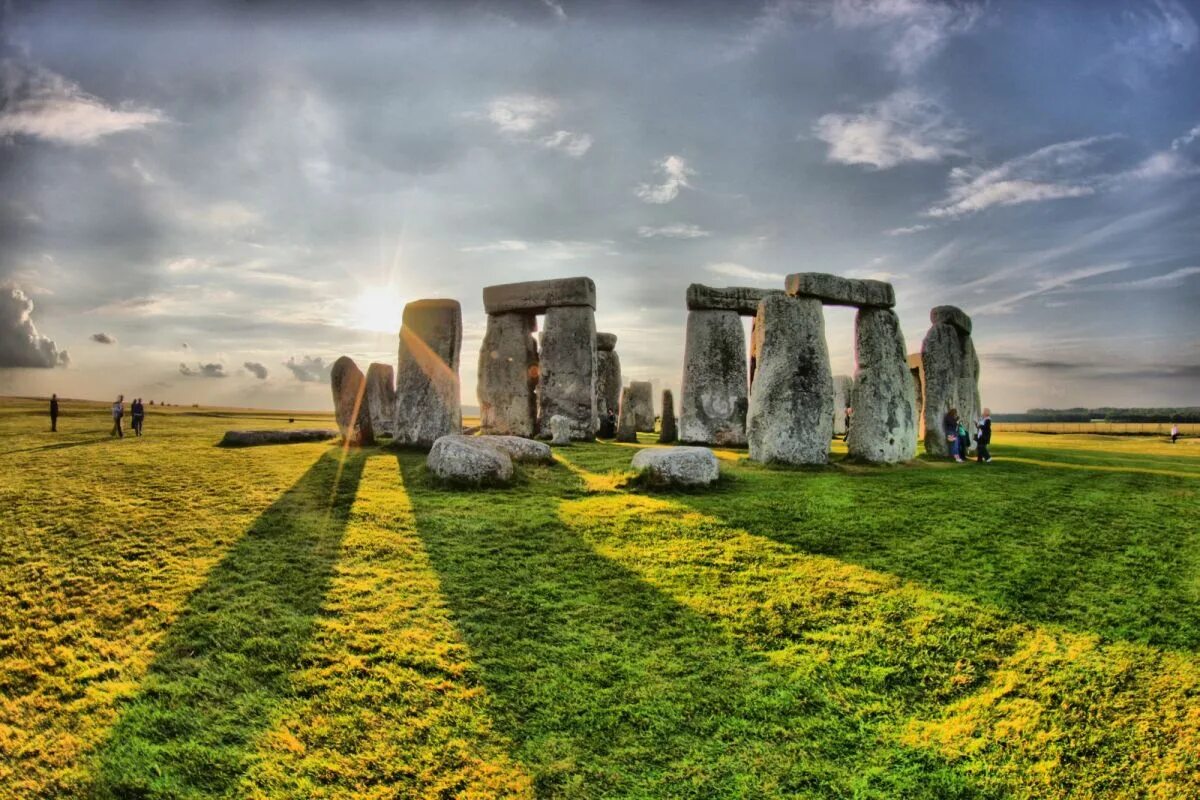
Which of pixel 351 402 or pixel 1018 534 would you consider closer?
pixel 1018 534

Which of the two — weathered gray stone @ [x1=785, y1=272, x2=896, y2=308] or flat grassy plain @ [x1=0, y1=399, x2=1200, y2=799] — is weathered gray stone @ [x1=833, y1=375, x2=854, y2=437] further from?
flat grassy plain @ [x1=0, y1=399, x2=1200, y2=799]

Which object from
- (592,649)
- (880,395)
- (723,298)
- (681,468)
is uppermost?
(723,298)

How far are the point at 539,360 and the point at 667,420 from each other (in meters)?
3.98

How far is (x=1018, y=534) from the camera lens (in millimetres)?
7199

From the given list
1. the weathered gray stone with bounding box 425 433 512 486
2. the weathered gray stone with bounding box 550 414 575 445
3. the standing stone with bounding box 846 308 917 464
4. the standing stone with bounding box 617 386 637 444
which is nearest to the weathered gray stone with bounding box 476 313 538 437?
the weathered gray stone with bounding box 550 414 575 445

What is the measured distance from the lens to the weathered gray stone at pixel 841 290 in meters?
11.7

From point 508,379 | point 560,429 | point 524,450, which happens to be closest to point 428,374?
point 524,450

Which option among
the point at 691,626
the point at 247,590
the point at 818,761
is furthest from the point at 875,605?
the point at 247,590

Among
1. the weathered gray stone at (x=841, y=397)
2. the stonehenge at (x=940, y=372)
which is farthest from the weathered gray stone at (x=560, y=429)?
the weathered gray stone at (x=841, y=397)

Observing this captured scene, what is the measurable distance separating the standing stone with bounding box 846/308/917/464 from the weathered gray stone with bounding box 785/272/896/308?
24 cm

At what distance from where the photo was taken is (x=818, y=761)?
3.67 m

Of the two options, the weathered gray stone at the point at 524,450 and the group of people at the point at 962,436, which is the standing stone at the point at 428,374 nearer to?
the weathered gray stone at the point at 524,450

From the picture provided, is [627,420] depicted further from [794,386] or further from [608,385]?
[794,386]

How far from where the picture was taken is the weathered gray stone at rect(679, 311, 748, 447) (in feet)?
56.7
